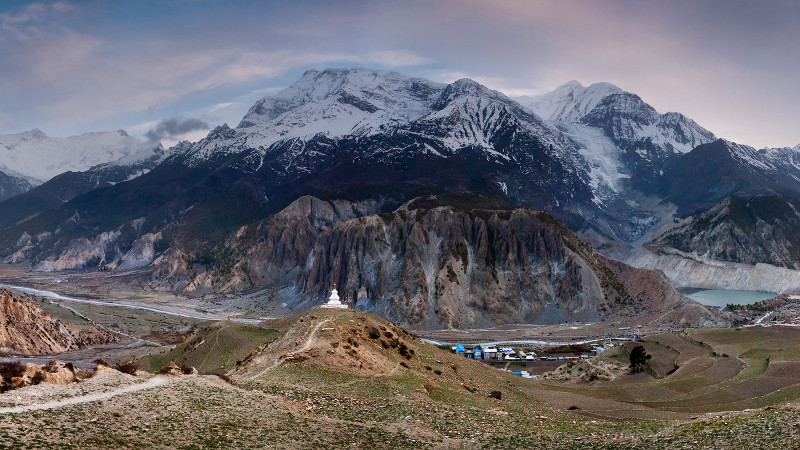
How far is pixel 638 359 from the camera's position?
8825 cm

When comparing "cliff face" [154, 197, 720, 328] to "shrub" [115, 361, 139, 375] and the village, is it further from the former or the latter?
"shrub" [115, 361, 139, 375]

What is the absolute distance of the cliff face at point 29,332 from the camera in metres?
109

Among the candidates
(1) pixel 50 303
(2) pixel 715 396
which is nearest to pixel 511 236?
(2) pixel 715 396

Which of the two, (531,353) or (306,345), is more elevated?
(306,345)

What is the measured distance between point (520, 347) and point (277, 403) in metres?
98.3

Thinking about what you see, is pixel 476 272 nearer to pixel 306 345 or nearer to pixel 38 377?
pixel 306 345

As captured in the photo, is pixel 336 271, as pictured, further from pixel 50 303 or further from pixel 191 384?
pixel 191 384

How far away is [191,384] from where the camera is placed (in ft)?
133

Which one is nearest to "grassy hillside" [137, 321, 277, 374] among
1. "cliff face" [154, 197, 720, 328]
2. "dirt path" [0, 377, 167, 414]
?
"dirt path" [0, 377, 167, 414]

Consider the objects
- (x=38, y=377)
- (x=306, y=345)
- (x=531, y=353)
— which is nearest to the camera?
(x=38, y=377)

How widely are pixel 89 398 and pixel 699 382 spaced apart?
62539mm

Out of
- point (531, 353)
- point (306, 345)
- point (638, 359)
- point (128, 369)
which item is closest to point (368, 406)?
point (306, 345)

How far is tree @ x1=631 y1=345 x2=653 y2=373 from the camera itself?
86750 millimetres

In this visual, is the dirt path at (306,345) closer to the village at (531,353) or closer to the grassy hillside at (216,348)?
the grassy hillside at (216,348)
